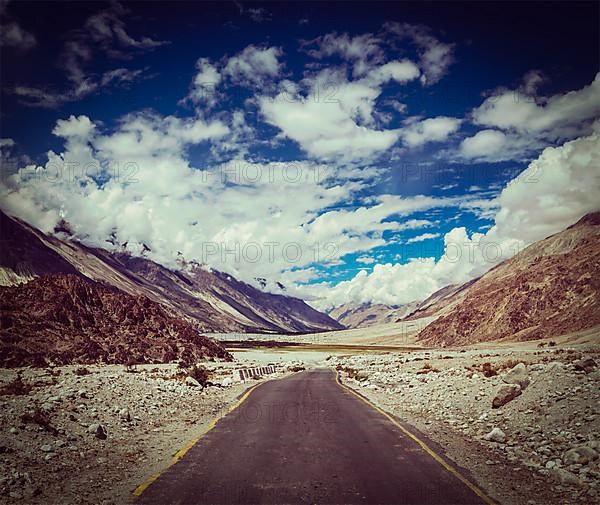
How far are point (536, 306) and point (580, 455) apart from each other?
125m

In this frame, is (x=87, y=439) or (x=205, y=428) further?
(x=205, y=428)

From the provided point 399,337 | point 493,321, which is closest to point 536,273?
point 493,321

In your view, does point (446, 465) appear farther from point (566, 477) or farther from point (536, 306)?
point (536, 306)

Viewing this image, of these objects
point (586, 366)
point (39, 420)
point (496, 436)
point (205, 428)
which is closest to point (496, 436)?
point (496, 436)

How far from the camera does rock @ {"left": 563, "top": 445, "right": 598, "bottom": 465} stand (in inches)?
361

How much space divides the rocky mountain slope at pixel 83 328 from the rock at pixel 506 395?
34600 mm

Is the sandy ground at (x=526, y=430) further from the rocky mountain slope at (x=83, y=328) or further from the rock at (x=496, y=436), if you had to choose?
the rocky mountain slope at (x=83, y=328)

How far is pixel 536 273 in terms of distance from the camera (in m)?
129

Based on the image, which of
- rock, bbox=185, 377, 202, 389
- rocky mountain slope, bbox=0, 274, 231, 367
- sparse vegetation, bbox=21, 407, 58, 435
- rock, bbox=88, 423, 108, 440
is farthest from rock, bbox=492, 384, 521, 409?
rocky mountain slope, bbox=0, 274, 231, 367

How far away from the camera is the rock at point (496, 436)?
1156cm

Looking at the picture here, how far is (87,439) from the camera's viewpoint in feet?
37.0

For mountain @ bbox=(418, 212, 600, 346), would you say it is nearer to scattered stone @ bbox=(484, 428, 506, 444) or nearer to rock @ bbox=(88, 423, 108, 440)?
scattered stone @ bbox=(484, 428, 506, 444)

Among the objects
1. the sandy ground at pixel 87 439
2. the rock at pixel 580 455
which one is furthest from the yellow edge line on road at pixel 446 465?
the sandy ground at pixel 87 439

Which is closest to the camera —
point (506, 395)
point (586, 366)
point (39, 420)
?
point (39, 420)
